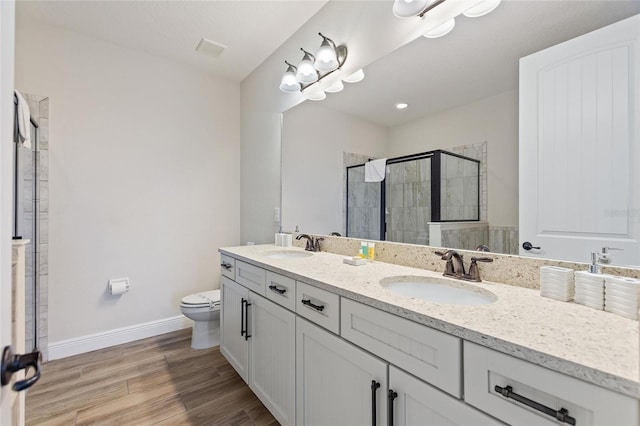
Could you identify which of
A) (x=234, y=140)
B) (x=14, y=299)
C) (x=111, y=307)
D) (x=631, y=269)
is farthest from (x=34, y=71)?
(x=631, y=269)

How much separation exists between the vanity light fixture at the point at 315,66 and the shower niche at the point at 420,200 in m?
0.71

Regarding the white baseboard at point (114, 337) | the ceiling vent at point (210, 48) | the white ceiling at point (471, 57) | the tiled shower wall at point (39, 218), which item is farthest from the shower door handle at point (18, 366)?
the ceiling vent at point (210, 48)

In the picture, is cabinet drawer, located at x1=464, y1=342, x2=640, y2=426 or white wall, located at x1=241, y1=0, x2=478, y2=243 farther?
white wall, located at x1=241, y1=0, x2=478, y2=243

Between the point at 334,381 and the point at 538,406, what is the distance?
68 centimetres

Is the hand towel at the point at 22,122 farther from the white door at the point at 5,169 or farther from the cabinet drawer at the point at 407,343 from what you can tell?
the cabinet drawer at the point at 407,343

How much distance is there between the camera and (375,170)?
1.72 m

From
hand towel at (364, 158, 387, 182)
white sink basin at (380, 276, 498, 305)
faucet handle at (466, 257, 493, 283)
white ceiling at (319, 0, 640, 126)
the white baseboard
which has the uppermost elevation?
white ceiling at (319, 0, 640, 126)

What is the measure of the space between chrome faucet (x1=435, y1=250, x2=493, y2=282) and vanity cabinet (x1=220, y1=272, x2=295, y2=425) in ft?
2.42

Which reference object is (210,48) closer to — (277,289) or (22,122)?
(22,122)

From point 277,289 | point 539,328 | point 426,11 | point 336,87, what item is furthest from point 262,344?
point 426,11

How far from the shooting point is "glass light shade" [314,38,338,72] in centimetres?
189

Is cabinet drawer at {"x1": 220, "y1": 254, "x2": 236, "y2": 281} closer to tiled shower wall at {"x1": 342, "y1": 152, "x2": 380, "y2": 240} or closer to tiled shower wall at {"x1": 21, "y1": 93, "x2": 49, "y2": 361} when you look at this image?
tiled shower wall at {"x1": 342, "y1": 152, "x2": 380, "y2": 240}

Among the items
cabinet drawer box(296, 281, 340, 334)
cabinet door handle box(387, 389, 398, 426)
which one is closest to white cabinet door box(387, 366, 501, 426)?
cabinet door handle box(387, 389, 398, 426)

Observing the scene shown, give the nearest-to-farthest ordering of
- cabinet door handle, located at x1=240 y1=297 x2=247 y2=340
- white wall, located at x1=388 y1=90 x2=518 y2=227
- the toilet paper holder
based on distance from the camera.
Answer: white wall, located at x1=388 y1=90 x2=518 y2=227
cabinet door handle, located at x1=240 y1=297 x2=247 y2=340
the toilet paper holder
